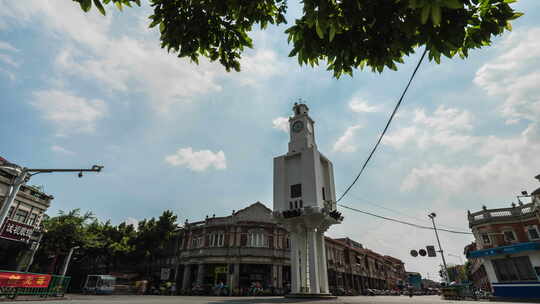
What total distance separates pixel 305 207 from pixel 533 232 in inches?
975

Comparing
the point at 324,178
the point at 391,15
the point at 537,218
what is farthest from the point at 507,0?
the point at 537,218

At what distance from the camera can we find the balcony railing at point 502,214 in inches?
1023

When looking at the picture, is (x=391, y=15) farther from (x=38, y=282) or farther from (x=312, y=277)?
(x=38, y=282)

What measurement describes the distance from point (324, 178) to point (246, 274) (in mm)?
17043

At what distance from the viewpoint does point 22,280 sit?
15086 mm

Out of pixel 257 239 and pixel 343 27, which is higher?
pixel 257 239

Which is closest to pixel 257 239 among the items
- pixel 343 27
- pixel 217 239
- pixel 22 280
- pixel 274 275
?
pixel 274 275

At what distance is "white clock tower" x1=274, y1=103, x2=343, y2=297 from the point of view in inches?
747

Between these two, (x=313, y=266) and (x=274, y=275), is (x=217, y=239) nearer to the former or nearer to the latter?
(x=274, y=275)

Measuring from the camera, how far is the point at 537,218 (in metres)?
24.9

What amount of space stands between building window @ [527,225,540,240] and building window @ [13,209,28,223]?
51644mm

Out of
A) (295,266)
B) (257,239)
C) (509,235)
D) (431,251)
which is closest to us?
(295,266)

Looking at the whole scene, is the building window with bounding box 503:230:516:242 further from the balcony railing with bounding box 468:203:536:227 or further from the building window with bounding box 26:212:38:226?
the building window with bounding box 26:212:38:226

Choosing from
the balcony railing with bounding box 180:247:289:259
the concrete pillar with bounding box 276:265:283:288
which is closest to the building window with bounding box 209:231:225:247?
the balcony railing with bounding box 180:247:289:259
